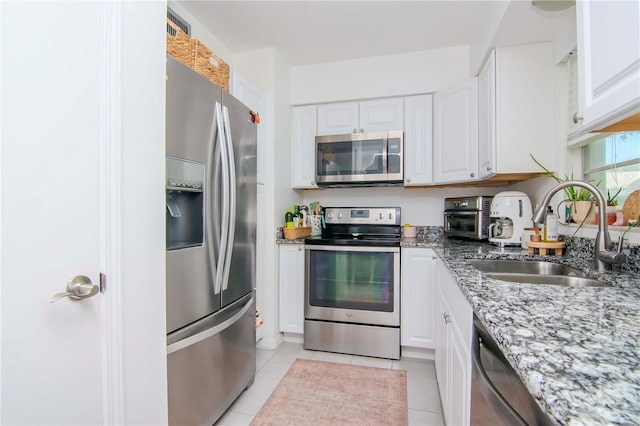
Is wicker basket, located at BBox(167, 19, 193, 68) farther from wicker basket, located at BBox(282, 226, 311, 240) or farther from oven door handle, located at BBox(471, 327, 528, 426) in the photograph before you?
oven door handle, located at BBox(471, 327, 528, 426)

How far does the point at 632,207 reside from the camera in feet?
4.15

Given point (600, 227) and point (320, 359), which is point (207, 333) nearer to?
point (320, 359)

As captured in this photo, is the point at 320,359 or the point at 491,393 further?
the point at 320,359

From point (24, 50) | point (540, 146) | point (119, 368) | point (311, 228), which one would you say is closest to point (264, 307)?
point (311, 228)

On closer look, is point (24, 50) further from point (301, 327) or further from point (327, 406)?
point (301, 327)

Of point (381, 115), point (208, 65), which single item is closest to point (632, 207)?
point (381, 115)

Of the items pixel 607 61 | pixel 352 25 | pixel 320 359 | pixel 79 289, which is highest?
pixel 352 25

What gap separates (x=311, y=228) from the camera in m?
2.82

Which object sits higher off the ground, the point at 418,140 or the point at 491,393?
the point at 418,140

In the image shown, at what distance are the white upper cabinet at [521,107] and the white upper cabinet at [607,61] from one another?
0.96m

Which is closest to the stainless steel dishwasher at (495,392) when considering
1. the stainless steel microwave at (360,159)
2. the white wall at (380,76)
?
the stainless steel microwave at (360,159)

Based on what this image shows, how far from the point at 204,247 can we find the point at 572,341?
1330mm

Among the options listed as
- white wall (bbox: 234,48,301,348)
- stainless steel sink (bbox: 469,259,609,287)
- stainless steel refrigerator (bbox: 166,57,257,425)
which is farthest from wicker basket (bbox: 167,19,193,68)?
stainless steel sink (bbox: 469,259,609,287)

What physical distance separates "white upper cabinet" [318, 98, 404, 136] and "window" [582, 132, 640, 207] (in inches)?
53.6
